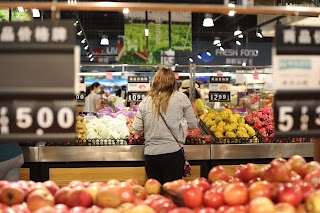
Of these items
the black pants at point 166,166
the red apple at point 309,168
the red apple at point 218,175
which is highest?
the red apple at point 309,168

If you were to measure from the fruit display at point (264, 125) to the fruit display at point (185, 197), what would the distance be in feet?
10.9

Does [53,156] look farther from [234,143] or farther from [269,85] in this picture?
[269,85]

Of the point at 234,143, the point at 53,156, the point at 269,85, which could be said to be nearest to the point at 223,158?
the point at 234,143

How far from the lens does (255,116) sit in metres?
6.98

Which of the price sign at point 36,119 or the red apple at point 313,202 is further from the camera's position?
the price sign at point 36,119

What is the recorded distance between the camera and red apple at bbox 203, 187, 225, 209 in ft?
9.12

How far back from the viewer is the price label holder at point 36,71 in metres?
2.85

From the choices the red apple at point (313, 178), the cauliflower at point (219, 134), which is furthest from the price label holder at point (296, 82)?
the cauliflower at point (219, 134)

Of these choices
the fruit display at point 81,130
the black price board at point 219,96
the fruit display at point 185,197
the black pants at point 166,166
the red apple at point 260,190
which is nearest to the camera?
the fruit display at point 185,197

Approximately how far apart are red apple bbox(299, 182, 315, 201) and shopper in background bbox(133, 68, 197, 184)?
2.43m

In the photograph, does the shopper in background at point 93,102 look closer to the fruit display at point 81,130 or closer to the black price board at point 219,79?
the black price board at point 219,79

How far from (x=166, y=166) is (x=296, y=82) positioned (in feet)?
8.06

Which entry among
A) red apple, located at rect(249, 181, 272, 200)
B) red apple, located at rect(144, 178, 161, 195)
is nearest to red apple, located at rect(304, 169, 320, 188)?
red apple, located at rect(249, 181, 272, 200)

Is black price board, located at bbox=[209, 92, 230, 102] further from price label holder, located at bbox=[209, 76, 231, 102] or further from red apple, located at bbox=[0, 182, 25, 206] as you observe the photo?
red apple, located at bbox=[0, 182, 25, 206]
